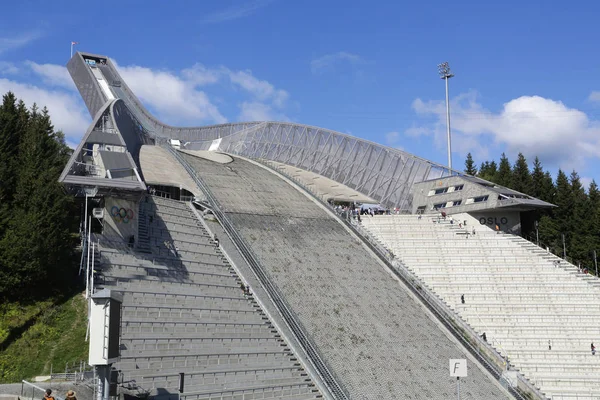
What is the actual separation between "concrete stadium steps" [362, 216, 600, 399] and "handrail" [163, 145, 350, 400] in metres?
9.06

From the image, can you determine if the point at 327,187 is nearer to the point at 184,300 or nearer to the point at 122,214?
the point at 122,214

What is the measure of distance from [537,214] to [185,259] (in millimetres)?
26196

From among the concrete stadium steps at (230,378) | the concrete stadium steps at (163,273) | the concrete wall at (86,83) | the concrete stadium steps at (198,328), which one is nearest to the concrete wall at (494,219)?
the concrete stadium steps at (163,273)

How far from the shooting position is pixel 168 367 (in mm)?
17234

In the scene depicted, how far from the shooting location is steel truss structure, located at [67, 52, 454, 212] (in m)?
42.3

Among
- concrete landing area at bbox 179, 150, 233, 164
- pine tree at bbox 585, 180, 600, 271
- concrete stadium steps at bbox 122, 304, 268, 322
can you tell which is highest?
concrete landing area at bbox 179, 150, 233, 164

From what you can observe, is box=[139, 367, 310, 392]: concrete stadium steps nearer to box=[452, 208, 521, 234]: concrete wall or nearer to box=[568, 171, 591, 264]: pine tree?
box=[452, 208, 521, 234]: concrete wall

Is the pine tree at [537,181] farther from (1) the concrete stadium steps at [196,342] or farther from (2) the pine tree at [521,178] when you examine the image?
(1) the concrete stadium steps at [196,342]

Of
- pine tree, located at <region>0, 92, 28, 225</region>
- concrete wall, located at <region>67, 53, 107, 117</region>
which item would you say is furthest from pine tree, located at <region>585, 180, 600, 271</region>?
concrete wall, located at <region>67, 53, 107, 117</region>

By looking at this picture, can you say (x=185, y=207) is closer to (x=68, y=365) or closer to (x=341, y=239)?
(x=341, y=239)

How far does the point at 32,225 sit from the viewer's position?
63.5 ft

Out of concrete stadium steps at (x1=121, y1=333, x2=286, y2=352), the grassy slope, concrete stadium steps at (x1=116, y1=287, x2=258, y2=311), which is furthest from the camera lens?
concrete stadium steps at (x1=116, y1=287, x2=258, y2=311)

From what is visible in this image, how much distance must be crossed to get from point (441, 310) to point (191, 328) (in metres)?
12.7

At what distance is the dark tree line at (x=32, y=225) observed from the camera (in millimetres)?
18625
